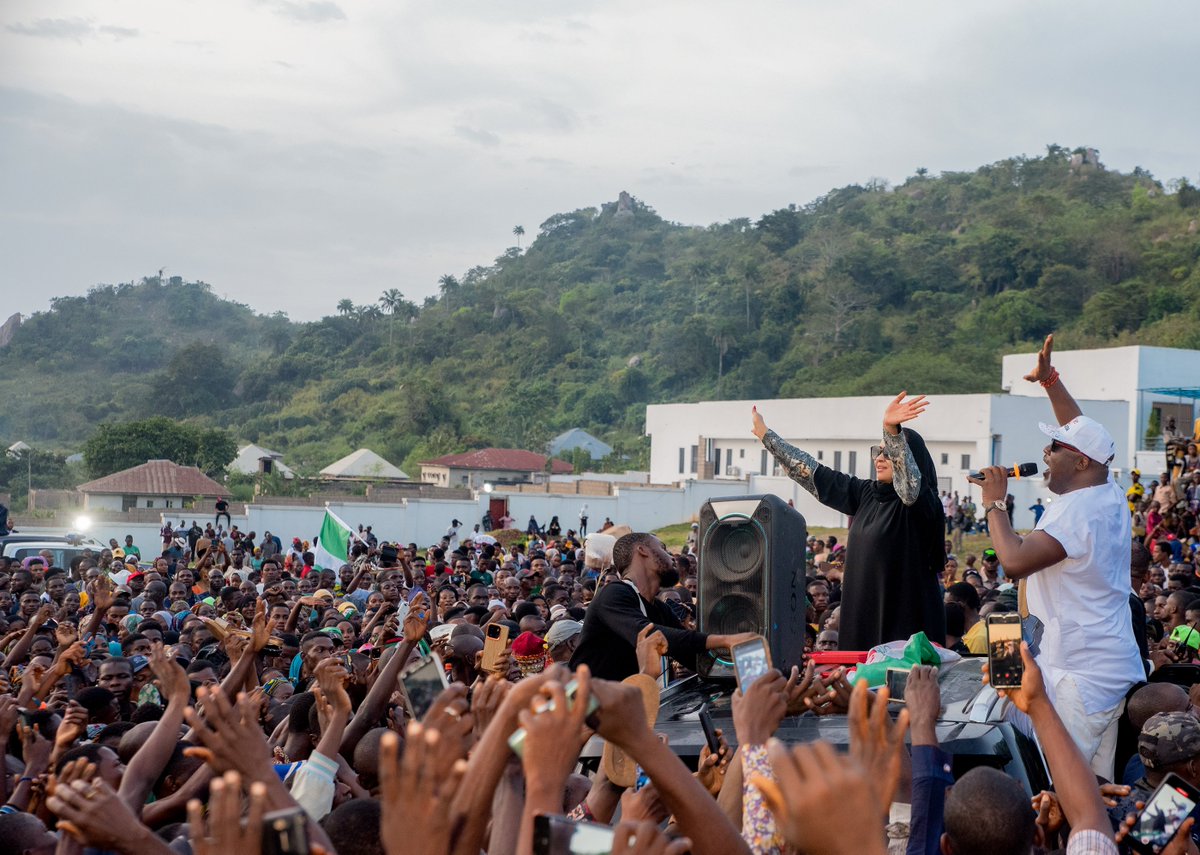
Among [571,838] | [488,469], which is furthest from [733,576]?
[488,469]

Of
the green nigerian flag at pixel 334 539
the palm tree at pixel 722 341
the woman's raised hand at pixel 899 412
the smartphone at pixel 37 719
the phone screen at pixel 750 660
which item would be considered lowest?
the green nigerian flag at pixel 334 539

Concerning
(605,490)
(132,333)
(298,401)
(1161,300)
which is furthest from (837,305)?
(132,333)

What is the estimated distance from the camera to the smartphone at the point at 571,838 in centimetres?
216

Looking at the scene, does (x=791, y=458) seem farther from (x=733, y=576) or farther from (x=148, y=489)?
(x=148, y=489)

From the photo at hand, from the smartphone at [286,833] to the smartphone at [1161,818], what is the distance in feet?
7.31

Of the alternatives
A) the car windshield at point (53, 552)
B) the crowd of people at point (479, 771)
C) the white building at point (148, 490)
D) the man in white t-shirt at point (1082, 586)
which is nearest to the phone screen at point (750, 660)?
the crowd of people at point (479, 771)

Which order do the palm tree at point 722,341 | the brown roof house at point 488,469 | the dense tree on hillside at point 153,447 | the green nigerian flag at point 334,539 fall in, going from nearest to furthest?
the green nigerian flag at point 334,539 → the dense tree on hillside at point 153,447 → the brown roof house at point 488,469 → the palm tree at point 722,341

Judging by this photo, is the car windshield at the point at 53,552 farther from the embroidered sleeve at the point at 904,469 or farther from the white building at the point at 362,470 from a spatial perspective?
the white building at the point at 362,470

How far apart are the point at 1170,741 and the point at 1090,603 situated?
1.18 m

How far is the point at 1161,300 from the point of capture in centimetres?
6212

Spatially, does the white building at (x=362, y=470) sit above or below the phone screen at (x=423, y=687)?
below

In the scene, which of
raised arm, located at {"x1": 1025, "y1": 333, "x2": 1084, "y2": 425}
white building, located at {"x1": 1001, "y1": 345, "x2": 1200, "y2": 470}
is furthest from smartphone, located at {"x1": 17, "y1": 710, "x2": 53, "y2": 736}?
white building, located at {"x1": 1001, "y1": 345, "x2": 1200, "y2": 470}

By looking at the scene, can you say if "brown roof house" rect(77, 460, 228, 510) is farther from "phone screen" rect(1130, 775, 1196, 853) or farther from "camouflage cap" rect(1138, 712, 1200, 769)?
"phone screen" rect(1130, 775, 1196, 853)

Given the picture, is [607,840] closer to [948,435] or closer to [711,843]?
[711,843]
